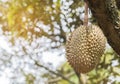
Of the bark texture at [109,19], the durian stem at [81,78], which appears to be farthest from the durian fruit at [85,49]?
the durian stem at [81,78]

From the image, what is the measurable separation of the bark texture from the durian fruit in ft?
0.39

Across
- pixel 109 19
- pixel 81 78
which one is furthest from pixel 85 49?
pixel 81 78

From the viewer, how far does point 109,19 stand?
144cm

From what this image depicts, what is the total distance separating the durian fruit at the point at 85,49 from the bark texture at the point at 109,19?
12cm

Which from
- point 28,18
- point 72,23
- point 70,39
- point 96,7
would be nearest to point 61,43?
point 28,18

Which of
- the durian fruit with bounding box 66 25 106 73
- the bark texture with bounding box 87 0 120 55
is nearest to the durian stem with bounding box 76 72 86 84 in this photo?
the durian fruit with bounding box 66 25 106 73

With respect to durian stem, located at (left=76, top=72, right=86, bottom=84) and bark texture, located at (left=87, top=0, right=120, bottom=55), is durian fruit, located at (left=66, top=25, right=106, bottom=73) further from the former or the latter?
durian stem, located at (left=76, top=72, right=86, bottom=84)

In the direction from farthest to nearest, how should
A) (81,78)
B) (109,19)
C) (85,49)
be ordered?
(81,78), (85,49), (109,19)

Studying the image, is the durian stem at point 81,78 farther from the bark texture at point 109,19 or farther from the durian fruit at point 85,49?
the bark texture at point 109,19

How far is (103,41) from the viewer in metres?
1.60

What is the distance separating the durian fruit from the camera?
1565 millimetres

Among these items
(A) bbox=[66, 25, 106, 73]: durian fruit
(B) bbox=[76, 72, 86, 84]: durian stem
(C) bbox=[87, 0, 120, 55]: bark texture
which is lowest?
(B) bbox=[76, 72, 86, 84]: durian stem

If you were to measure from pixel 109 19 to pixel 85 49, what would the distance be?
19cm

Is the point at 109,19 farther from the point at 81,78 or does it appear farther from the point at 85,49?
the point at 81,78
